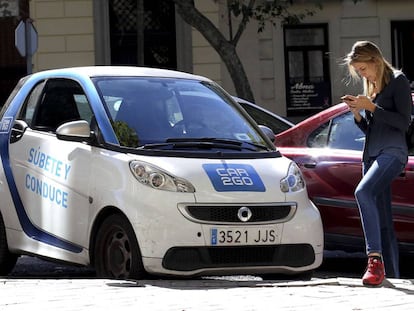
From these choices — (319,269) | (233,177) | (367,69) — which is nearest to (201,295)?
(233,177)

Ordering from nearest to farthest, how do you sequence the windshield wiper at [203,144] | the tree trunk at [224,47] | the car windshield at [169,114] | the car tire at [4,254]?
the windshield wiper at [203,144]
the car windshield at [169,114]
the car tire at [4,254]
the tree trunk at [224,47]

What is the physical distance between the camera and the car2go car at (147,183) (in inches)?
267

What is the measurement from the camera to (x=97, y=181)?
A: 7.12 m

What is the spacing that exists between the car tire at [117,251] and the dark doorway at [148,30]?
16764 millimetres

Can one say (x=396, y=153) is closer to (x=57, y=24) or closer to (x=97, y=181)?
(x=97, y=181)

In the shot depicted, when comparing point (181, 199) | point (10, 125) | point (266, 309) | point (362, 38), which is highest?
point (362, 38)

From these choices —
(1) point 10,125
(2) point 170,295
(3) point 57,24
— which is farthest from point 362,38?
(2) point 170,295

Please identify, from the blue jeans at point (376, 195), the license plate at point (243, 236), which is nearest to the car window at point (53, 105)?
the license plate at point (243, 236)

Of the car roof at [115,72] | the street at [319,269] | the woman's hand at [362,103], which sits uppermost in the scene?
the car roof at [115,72]

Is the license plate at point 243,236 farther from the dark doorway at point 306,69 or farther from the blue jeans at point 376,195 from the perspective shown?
the dark doorway at point 306,69

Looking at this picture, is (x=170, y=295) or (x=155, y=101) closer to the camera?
(x=170, y=295)

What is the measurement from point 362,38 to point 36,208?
1670 centimetres

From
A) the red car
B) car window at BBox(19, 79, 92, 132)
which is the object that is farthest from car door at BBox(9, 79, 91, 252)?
the red car

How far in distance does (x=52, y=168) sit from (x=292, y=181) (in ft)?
6.03
